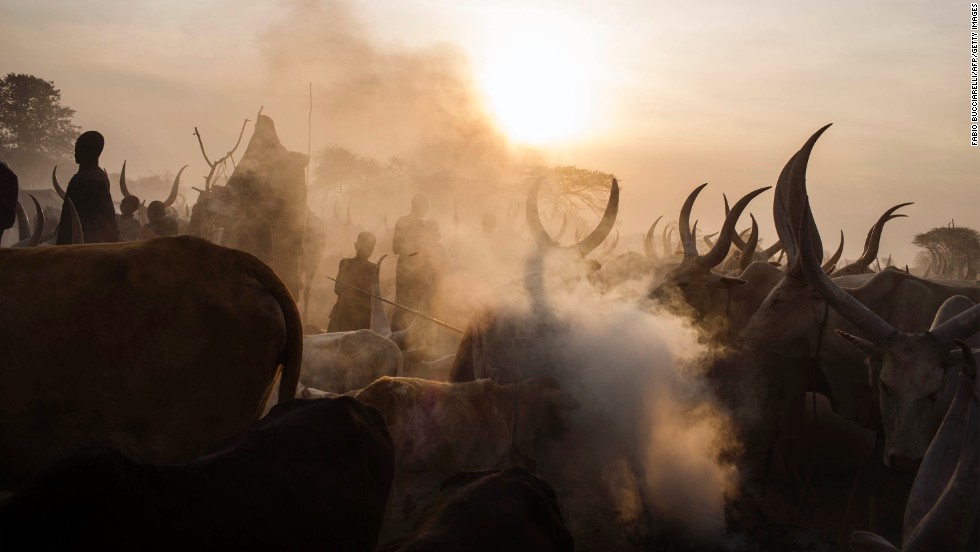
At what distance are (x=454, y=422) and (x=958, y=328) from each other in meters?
3.27

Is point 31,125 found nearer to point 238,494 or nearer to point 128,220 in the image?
point 128,220

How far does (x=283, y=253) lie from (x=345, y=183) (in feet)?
109

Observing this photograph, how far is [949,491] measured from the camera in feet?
11.8

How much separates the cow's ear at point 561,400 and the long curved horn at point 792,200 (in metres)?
1.90

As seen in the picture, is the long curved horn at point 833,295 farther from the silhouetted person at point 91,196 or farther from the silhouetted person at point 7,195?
the silhouetted person at point 91,196

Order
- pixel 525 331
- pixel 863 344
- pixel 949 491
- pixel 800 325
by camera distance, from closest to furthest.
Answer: pixel 949 491 → pixel 863 344 → pixel 800 325 → pixel 525 331

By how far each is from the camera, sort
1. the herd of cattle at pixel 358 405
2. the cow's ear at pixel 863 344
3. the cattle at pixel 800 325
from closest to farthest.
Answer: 1. the herd of cattle at pixel 358 405
2. the cow's ear at pixel 863 344
3. the cattle at pixel 800 325

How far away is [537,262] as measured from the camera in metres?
7.77

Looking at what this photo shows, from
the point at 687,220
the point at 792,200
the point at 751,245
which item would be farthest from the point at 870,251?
the point at 792,200

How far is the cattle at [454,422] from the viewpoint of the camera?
5.27 meters

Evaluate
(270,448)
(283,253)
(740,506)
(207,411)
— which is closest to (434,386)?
(207,411)

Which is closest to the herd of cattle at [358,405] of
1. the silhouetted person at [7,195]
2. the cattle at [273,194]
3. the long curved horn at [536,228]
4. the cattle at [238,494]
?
the cattle at [238,494]

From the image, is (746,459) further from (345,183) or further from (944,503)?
(345,183)

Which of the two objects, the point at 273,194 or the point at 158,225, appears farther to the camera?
the point at 273,194
